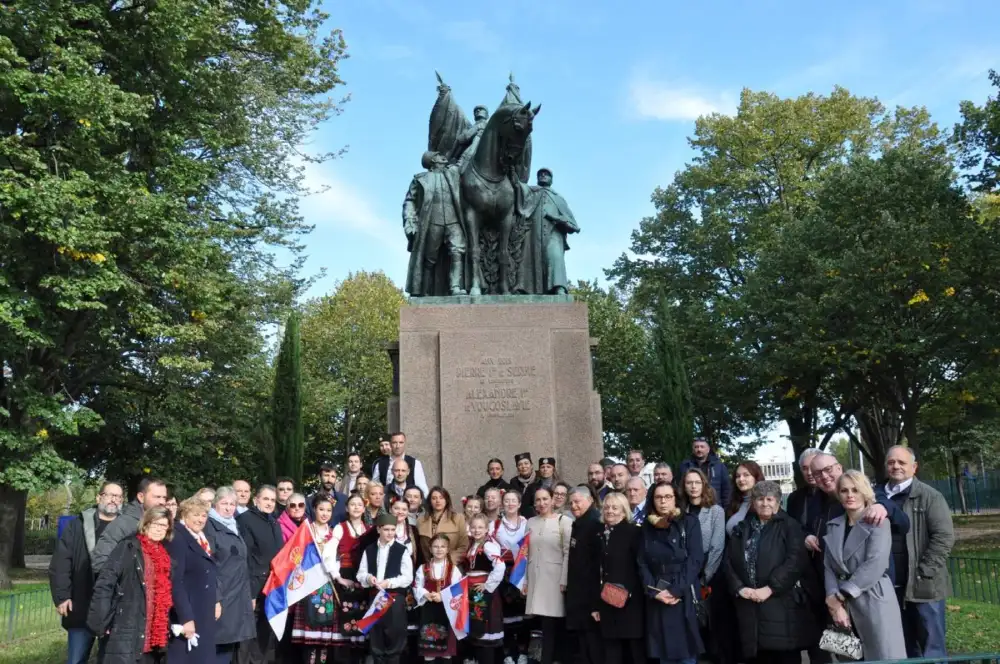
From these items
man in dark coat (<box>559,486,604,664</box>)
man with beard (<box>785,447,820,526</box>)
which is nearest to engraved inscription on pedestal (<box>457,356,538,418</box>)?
man in dark coat (<box>559,486,604,664</box>)

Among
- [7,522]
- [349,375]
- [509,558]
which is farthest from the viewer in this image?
[349,375]

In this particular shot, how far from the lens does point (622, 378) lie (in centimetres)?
3525

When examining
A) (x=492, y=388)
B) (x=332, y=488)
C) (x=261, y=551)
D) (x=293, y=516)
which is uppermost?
(x=492, y=388)

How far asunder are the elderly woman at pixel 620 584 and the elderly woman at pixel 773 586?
728 mm

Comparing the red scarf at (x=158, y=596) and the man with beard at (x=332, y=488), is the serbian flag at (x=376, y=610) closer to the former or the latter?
the man with beard at (x=332, y=488)

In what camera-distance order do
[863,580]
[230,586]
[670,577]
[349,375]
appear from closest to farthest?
[863,580], [670,577], [230,586], [349,375]

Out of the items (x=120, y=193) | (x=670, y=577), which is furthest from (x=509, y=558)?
(x=120, y=193)

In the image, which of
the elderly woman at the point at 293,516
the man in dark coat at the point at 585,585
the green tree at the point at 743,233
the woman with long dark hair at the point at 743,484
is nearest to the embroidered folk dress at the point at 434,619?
the man in dark coat at the point at 585,585

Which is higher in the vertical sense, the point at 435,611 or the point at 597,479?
the point at 597,479

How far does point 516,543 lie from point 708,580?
6.10 feet

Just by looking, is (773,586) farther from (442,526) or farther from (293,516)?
(293,516)

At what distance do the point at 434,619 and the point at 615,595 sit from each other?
70.6 inches

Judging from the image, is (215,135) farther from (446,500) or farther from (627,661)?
(627,661)

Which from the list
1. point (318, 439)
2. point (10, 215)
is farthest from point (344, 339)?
point (10, 215)
